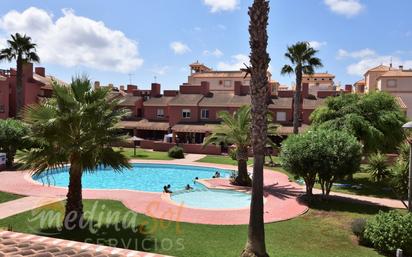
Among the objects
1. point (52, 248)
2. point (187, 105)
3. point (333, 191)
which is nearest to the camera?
point (52, 248)

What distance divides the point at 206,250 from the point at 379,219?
6.71 meters

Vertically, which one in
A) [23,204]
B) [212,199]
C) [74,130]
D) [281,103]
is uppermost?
[281,103]

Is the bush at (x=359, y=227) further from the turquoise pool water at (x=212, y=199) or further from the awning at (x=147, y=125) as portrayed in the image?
the awning at (x=147, y=125)

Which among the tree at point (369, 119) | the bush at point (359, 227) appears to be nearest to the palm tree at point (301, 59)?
the tree at point (369, 119)

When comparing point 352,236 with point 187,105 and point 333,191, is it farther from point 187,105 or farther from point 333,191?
point 187,105

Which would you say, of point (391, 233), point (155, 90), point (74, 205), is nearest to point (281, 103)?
point (155, 90)

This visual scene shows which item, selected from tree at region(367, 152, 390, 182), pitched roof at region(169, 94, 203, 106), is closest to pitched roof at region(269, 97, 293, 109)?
pitched roof at region(169, 94, 203, 106)

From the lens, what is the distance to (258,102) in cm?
1098

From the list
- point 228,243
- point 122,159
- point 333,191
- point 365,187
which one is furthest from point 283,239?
point 365,187

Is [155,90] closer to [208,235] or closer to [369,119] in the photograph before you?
[369,119]

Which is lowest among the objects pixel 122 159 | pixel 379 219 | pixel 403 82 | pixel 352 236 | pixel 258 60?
pixel 352 236

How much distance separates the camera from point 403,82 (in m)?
59.6

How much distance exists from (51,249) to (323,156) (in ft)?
46.9

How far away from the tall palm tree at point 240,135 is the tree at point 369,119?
5.19m
